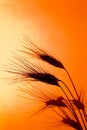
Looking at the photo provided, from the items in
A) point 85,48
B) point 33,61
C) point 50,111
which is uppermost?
point 85,48

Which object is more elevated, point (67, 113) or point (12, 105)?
point (67, 113)

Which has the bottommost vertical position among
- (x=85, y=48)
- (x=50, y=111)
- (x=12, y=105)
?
(x=12, y=105)

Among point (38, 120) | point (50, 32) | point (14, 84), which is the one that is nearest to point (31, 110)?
point (38, 120)

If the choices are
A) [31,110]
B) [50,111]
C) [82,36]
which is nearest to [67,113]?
[50,111]

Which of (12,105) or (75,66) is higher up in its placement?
(75,66)

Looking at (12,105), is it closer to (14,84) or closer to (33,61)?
(14,84)

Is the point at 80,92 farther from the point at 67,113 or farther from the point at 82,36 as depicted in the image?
the point at 82,36
